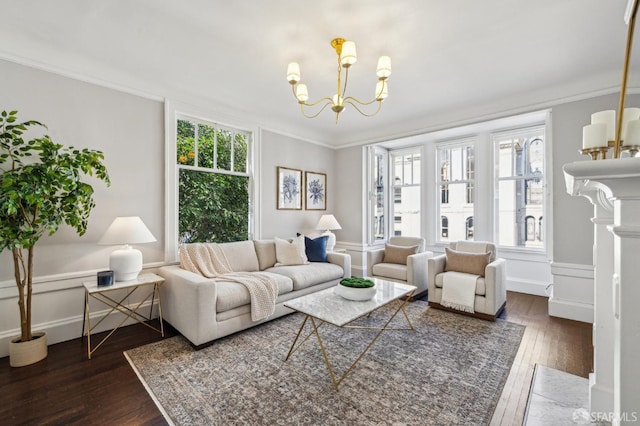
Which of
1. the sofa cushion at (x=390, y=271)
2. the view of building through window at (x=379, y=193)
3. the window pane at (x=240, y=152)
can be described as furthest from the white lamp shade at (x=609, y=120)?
the view of building through window at (x=379, y=193)

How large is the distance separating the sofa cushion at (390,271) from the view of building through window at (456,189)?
165cm

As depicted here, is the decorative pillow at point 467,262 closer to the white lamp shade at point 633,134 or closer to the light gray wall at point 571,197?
the light gray wall at point 571,197

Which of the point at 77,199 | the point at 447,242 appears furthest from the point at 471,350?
the point at 77,199

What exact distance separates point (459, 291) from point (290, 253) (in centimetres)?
214

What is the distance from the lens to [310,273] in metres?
3.61

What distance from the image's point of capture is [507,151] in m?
4.59

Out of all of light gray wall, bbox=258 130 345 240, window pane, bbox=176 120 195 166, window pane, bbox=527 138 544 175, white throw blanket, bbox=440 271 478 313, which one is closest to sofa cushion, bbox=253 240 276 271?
light gray wall, bbox=258 130 345 240

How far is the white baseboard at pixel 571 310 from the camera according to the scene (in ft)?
10.3

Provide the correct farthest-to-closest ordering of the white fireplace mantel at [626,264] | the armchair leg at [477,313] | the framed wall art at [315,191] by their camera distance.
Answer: the framed wall art at [315,191] → the armchair leg at [477,313] → the white fireplace mantel at [626,264]

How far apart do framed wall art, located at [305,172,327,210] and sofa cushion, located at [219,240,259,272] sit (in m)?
A: 1.57

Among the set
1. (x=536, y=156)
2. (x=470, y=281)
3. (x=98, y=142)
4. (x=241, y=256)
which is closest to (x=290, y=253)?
(x=241, y=256)

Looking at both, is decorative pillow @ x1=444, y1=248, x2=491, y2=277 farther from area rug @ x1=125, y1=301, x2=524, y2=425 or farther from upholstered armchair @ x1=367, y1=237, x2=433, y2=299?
area rug @ x1=125, y1=301, x2=524, y2=425

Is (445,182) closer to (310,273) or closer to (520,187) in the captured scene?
(520,187)

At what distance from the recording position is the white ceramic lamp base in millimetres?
2660
